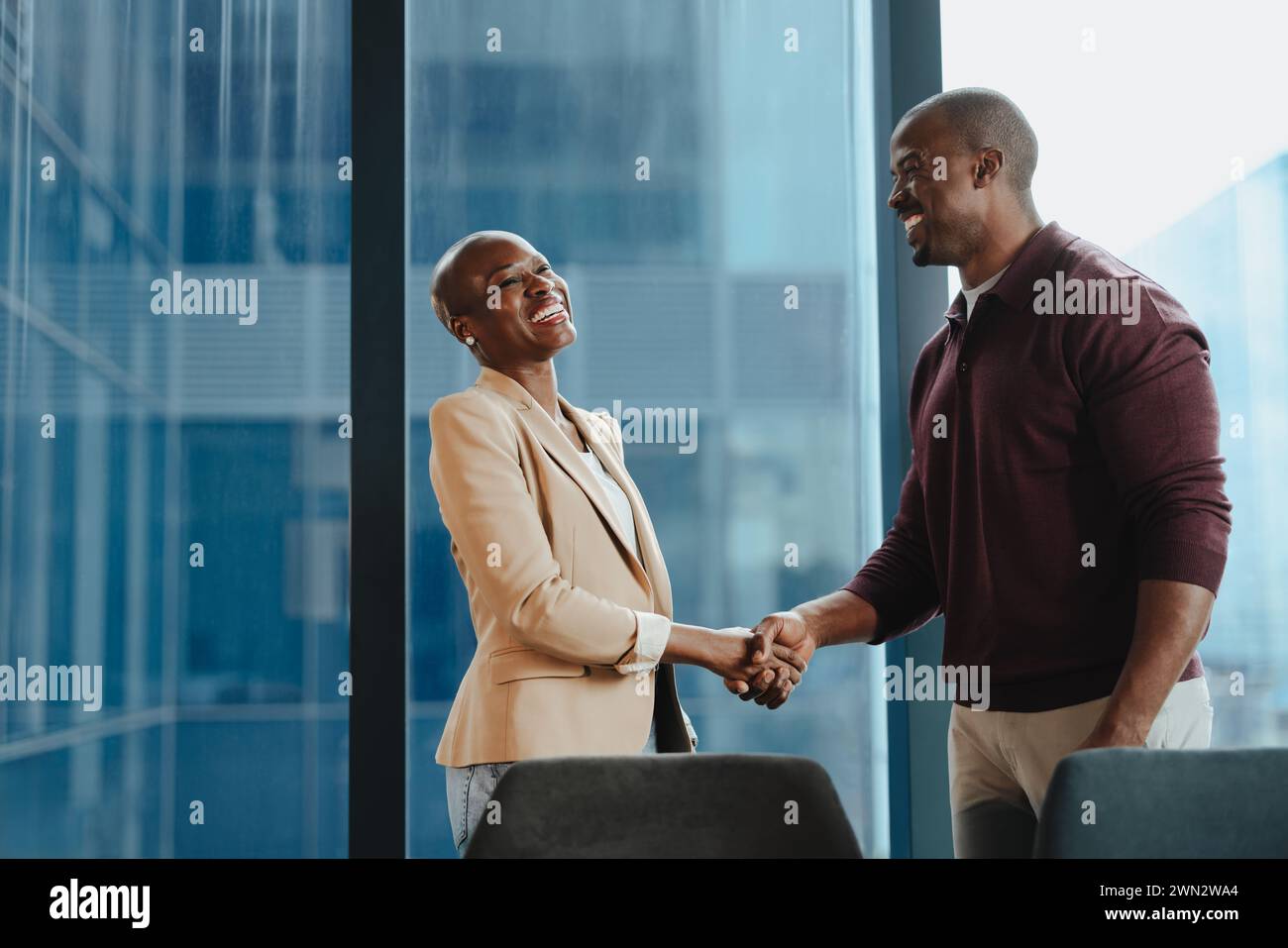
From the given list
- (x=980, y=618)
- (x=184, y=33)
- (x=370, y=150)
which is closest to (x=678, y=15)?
(x=370, y=150)

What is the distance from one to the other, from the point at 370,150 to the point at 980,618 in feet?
4.89

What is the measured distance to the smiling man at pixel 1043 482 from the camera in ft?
4.45

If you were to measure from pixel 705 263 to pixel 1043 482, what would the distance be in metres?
1.03

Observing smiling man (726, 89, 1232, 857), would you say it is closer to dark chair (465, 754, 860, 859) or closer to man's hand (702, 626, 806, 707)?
man's hand (702, 626, 806, 707)

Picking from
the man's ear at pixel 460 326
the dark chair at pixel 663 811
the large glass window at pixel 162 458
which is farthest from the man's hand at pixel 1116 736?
the large glass window at pixel 162 458

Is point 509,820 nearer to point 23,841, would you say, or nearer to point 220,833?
point 220,833

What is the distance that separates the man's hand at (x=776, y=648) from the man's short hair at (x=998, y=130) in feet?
2.67

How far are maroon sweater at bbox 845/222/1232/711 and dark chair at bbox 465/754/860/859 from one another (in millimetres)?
571

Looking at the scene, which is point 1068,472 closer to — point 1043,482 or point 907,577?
point 1043,482

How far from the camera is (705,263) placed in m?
2.34

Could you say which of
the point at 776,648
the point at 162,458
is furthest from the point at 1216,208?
the point at 162,458

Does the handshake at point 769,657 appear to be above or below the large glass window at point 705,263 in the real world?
below

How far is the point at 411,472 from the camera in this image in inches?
88.1

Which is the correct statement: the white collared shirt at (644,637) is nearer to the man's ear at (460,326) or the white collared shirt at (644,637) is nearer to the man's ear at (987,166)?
the man's ear at (460,326)
